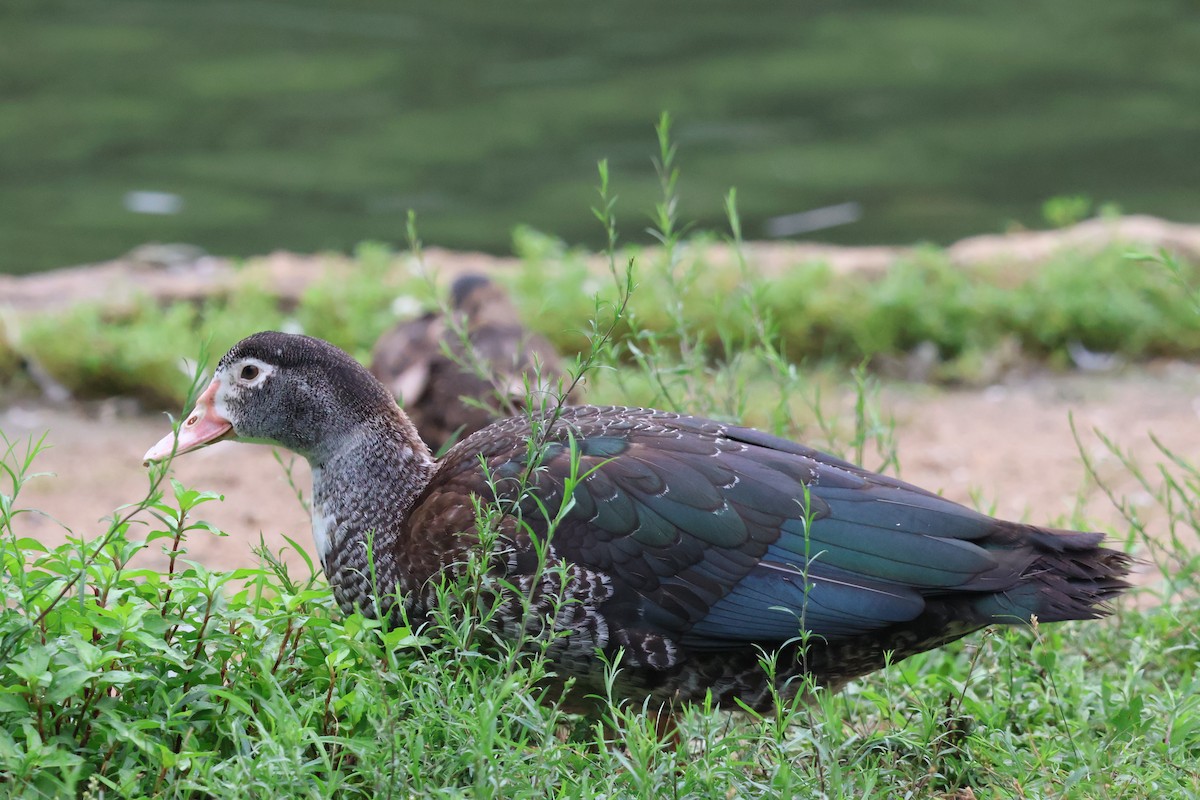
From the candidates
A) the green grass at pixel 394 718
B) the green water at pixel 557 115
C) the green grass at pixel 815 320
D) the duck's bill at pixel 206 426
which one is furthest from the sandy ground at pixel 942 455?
the green water at pixel 557 115

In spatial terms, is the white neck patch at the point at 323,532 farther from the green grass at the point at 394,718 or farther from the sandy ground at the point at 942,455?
the sandy ground at the point at 942,455

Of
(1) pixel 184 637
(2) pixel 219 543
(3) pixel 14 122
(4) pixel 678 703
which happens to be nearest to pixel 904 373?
(2) pixel 219 543

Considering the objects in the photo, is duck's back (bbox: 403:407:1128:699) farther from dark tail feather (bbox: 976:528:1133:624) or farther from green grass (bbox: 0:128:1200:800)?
green grass (bbox: 0:128:1200:800)

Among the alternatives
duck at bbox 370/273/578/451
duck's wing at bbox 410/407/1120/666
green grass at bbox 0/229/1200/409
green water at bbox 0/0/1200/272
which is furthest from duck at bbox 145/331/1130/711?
green water at bbox 0/0/1200/272

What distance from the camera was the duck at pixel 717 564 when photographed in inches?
130

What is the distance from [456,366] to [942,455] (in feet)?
6.42

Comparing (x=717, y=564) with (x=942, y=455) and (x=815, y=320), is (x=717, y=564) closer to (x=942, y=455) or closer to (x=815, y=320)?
(x=942, y=455)

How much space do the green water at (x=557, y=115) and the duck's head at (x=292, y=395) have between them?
6141 mm

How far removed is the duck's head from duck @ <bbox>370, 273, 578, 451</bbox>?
985mm

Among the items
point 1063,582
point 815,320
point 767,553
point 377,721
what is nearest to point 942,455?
point 815,320

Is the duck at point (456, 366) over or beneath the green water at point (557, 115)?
over

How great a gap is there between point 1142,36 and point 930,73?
8.04 feet

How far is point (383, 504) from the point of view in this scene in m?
3.64

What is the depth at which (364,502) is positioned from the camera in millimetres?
3641
